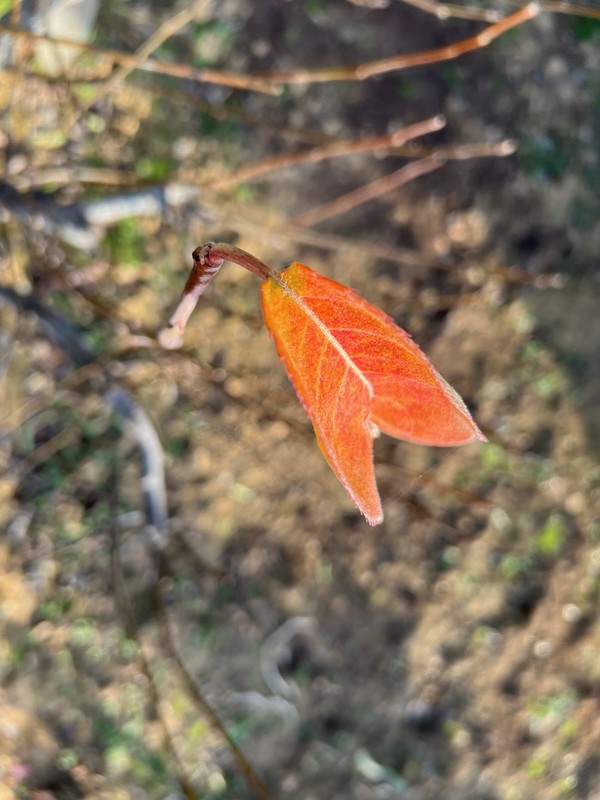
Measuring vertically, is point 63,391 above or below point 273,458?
above

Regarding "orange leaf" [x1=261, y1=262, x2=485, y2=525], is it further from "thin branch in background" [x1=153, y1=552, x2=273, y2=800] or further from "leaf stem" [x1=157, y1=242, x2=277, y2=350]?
"thin branch in background" [x1=153, y1=552, x2=273, y2=800]

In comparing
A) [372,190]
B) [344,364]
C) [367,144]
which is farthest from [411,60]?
[344,364]

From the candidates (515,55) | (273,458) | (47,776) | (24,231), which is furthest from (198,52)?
(47,776)

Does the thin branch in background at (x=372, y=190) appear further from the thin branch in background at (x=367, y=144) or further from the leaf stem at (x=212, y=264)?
the leaf stem at (x=212, y=264)

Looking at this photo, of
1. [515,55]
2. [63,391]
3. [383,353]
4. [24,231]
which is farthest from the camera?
[515,55]

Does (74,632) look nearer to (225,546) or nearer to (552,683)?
(225,546)

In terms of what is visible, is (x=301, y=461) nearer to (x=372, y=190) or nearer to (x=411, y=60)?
(x=372, y=190)
